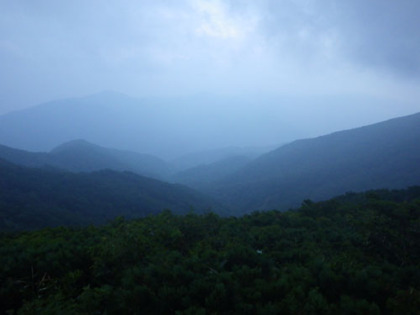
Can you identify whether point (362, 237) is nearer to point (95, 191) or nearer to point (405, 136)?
point (95, 191)

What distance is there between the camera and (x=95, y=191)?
204ft

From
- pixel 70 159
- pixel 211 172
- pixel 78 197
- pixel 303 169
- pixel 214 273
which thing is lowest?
pixel 211 172

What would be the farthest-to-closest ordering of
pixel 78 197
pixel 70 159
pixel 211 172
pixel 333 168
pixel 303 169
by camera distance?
pixel 211 172 → pixel 70 159 → pixel 303 169 → pixel 333 168 → pixel 78 197

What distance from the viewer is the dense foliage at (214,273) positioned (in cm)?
457

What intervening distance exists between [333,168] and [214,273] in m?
80.8

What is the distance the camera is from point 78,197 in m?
57.4

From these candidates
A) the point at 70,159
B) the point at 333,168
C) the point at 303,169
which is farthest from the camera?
the point at 70,159

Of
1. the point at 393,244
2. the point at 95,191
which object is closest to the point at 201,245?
the point at 393,244

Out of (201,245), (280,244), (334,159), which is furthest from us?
(334,159)

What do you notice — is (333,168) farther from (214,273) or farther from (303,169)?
(214,273)

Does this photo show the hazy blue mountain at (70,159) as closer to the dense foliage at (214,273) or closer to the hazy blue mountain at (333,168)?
the hazy blue mountain at (333,168)

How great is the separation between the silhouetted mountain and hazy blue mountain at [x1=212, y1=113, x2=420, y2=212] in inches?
606

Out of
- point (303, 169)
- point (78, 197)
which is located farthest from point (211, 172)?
point (78, 197)

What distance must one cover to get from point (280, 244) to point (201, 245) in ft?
8.22
